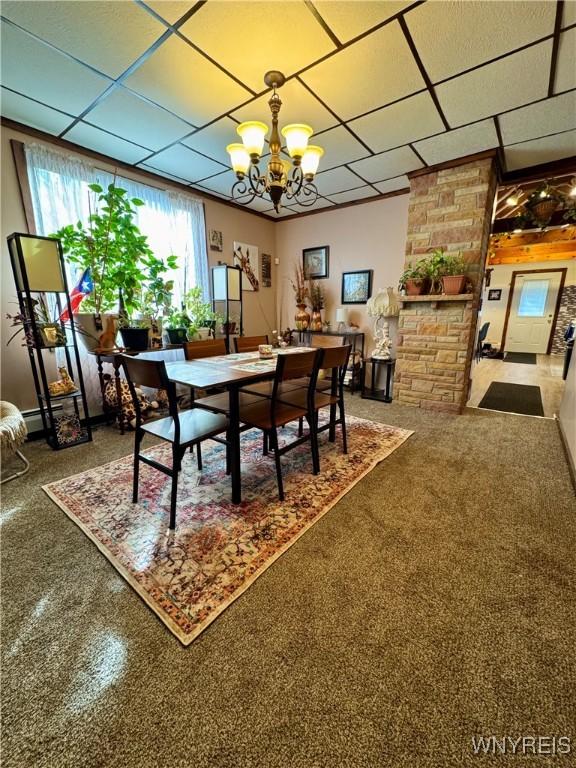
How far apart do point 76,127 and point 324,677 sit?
12.5 feet

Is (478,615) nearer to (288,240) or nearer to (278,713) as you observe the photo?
(278,713)

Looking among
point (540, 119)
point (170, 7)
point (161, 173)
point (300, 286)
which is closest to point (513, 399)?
point (540, 119)

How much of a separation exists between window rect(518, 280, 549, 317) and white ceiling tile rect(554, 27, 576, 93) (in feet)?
23.0

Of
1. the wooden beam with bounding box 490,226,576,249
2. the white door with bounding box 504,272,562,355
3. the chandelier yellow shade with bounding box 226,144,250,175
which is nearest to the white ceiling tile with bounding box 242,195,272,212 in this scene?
the chandelier yellow shade with bounding box 226,144,250,175

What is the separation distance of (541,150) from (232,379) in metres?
3.56

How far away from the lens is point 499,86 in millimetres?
1970

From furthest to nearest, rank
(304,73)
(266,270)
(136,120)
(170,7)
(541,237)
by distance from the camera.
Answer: (541,237) < (266,270) < (136,120) < (304,73) < (170,7)

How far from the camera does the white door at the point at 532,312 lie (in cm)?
731

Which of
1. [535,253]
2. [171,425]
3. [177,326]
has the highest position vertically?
[535,253]

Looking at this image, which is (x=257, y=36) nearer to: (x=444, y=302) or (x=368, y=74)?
(x=368, y=74)

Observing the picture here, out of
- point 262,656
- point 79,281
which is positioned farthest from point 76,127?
point 262,656

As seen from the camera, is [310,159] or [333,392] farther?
[333,392]

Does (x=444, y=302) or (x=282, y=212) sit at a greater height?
(x=282, y=212)

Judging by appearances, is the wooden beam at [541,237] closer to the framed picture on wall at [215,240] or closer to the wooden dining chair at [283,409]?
the framed picture on wall at [215,240]
